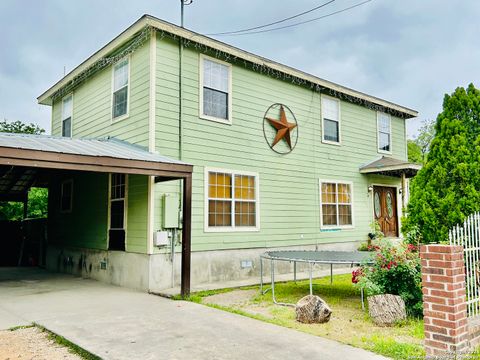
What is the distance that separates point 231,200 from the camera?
9742mm

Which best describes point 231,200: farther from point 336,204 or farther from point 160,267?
point 336,204

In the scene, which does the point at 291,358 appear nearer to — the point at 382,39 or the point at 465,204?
the point at 465,204

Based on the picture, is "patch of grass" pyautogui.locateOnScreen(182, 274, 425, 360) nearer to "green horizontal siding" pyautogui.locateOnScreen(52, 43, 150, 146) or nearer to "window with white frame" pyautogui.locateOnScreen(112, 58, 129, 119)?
"green horizontal siding" pyautogui.locateOnScreen(52, 43, 150, 146)

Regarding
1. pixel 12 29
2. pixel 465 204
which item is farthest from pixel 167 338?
pixel 12 29

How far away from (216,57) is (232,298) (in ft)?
18.7

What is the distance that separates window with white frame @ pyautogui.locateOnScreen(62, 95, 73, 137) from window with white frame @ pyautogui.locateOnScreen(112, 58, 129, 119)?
9.29 feet

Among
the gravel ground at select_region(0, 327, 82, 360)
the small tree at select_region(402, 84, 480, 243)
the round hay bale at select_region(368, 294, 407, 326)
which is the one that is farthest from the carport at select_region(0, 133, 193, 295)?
the small tree at select_region(402, 84, 480, 243)

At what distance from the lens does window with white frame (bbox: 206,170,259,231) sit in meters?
9.41

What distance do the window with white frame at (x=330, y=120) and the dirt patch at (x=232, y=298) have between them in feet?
20.0

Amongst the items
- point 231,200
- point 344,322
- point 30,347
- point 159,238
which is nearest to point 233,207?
point 231,200

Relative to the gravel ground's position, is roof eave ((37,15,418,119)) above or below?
above

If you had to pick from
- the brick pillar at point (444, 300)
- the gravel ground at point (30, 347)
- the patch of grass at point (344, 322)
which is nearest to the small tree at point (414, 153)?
the patch of grass at point (344, 322)

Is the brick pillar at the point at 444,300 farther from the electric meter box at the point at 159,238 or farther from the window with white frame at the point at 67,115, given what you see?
the window with white frame at the point at 67,115

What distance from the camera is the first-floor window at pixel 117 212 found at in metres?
9.26
